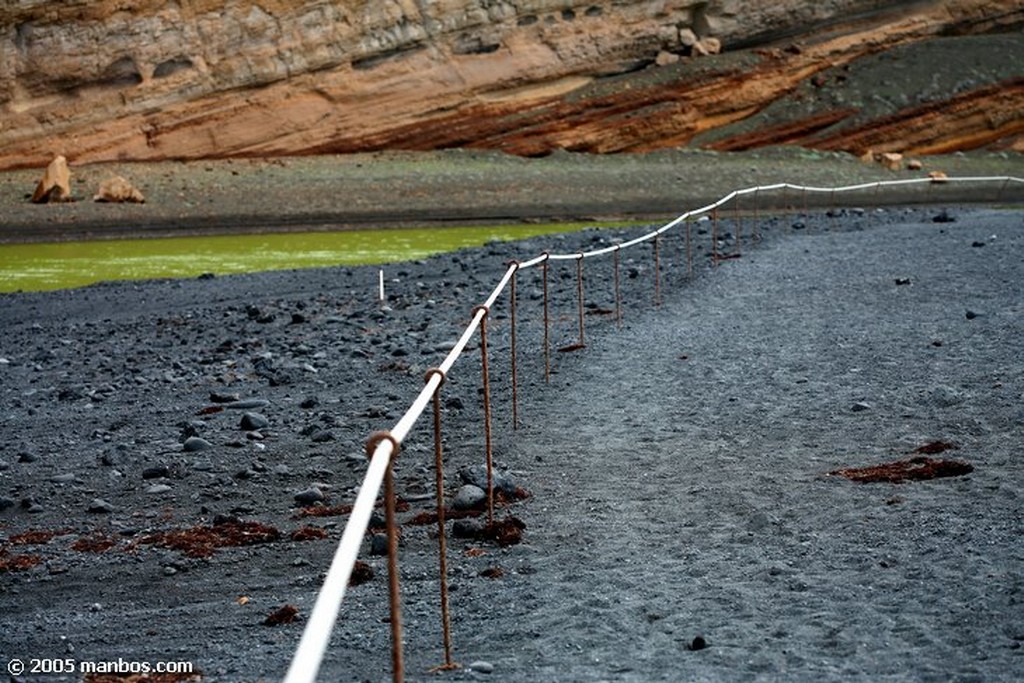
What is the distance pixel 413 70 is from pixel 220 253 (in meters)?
13.8

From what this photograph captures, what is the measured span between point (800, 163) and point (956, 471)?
2915 centimetres

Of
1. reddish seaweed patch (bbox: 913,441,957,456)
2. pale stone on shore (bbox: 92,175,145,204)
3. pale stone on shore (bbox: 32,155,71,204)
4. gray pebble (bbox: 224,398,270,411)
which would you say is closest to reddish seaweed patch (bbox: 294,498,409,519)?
reddish seaweed patch (bbox: 913,441,957,456)

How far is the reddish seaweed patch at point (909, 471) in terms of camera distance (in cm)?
719

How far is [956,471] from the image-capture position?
7211 mm

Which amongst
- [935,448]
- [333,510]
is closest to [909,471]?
[935,448]

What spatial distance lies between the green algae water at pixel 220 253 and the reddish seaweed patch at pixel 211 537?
524 inches

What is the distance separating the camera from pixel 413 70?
37.0 m

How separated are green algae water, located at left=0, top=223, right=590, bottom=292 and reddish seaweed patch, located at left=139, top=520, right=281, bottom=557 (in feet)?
43.6

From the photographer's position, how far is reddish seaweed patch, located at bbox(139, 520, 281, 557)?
6.81m

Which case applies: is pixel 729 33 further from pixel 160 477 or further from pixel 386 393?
pixel 160 477

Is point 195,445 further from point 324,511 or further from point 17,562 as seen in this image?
point 17,562

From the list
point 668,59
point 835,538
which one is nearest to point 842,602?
point 835,538

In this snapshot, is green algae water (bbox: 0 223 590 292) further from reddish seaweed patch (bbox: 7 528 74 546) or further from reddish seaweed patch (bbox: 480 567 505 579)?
reddish seaweed patch (bbox: 480 567 505 579)

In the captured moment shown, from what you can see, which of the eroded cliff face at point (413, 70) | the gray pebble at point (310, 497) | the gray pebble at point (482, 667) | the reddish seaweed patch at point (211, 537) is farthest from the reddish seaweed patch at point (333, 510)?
the eroded cliff face at point (413, 70)
